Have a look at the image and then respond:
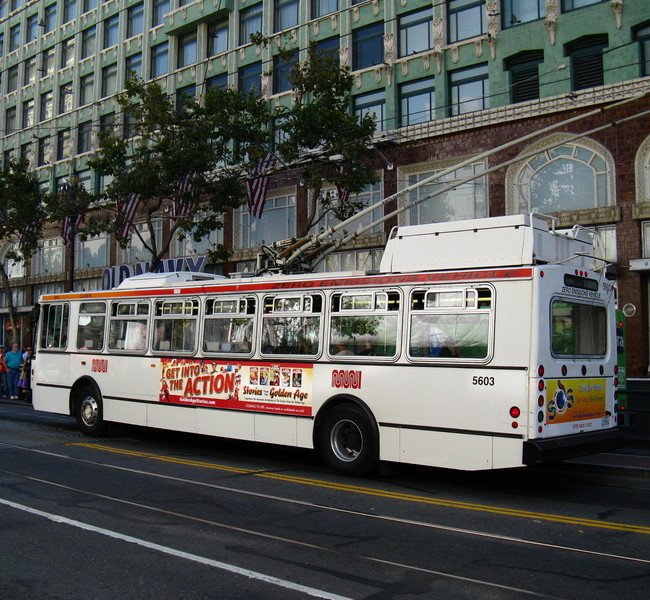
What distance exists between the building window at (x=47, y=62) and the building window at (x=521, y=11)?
3061 centimetres

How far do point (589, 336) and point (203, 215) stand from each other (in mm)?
26408

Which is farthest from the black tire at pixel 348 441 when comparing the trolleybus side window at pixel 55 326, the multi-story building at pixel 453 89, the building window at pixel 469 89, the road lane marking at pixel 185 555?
the building window at pixel 469 89

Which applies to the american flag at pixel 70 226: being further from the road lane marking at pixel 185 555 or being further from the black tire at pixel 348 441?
the road lane marking at pixel 185 555

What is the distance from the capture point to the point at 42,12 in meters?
46.5

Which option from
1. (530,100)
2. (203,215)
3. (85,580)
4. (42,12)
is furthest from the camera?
(42,12)

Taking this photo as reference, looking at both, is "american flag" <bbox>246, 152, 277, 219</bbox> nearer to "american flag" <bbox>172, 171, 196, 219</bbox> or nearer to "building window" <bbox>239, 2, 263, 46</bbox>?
"american flag" <bbox>172, 171, 196, 219</bbox>

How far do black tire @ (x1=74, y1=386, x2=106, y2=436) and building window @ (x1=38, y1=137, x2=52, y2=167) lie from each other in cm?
3224

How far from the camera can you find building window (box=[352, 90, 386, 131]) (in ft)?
92.4

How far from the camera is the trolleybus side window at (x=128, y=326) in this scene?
14.0m

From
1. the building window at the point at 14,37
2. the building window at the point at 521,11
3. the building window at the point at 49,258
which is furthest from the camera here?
the building window at the point at 14,37

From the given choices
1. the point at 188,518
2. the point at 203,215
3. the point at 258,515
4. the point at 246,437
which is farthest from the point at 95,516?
the point at 203,215

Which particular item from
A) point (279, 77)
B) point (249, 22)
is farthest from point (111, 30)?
point (279, 77)

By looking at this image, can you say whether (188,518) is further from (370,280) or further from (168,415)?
(168,415)

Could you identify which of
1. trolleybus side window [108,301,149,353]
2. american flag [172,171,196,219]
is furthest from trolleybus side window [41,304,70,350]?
american flag [172,171,196,219]
